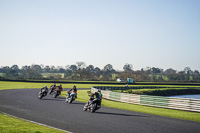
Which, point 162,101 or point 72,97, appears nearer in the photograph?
point 162,101

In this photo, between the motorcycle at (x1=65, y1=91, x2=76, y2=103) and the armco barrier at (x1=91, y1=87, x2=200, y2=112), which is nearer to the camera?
the armco barrier at (x1=91, y1=87, x2=200, y2=112)

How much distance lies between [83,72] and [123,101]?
10487cm

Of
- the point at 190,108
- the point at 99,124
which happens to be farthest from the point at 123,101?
the point at 99,124

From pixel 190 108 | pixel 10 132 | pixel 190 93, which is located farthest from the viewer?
pixel 190 93

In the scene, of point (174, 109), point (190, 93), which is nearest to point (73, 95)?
point (174, 109)

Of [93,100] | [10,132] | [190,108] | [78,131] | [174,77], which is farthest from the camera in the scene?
[174,77]

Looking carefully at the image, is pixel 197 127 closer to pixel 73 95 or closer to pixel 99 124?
pixel 99 124

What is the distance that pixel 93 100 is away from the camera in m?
17.3

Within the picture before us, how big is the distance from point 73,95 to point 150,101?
7.15 meters

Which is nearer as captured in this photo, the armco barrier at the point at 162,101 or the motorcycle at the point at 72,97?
the armco barrier at the point at 162,101

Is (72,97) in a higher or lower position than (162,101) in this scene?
higher

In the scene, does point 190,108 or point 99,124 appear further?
point 190,108

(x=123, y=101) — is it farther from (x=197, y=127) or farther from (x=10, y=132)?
(x=10, y=132)

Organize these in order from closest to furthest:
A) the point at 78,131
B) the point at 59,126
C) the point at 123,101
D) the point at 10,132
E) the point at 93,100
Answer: the point at 10,132 < the point at 78,131 < the point at 59,126 < the point at 93,100 < the point at 123,101
